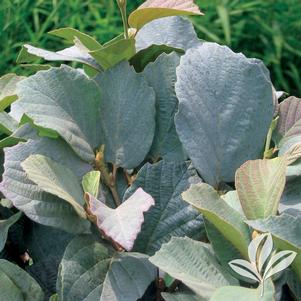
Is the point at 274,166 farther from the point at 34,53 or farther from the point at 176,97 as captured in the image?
the point at 34,53

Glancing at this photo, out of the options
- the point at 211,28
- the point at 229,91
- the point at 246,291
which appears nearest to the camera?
the point at 246,291

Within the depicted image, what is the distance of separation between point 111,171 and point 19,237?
0.36 feet

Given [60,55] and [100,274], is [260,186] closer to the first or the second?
[100,274]

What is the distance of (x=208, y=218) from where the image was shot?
0.57 metres

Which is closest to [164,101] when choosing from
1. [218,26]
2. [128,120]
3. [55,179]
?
[128,120]

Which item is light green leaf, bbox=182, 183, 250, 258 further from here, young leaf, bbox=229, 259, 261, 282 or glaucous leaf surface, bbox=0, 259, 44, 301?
glaucous leaf surface, bbox=0, 259, 44, 301

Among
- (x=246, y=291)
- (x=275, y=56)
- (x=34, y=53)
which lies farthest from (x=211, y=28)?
(x=246, y=291)

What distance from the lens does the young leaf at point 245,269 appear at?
556mm

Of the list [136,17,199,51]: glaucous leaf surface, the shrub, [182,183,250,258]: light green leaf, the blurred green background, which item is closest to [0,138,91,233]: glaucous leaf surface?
the shrub

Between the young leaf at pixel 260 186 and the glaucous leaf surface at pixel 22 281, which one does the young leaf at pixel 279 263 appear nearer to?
the young leaf at pixel 260 186

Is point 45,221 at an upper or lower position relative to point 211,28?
upper

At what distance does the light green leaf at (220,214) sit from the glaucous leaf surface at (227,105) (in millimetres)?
75

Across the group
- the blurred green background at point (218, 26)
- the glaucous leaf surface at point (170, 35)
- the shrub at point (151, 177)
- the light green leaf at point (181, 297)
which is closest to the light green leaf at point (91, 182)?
the shrub at point (151, 177)

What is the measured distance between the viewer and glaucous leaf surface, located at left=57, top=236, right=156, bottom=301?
587 millimetres
